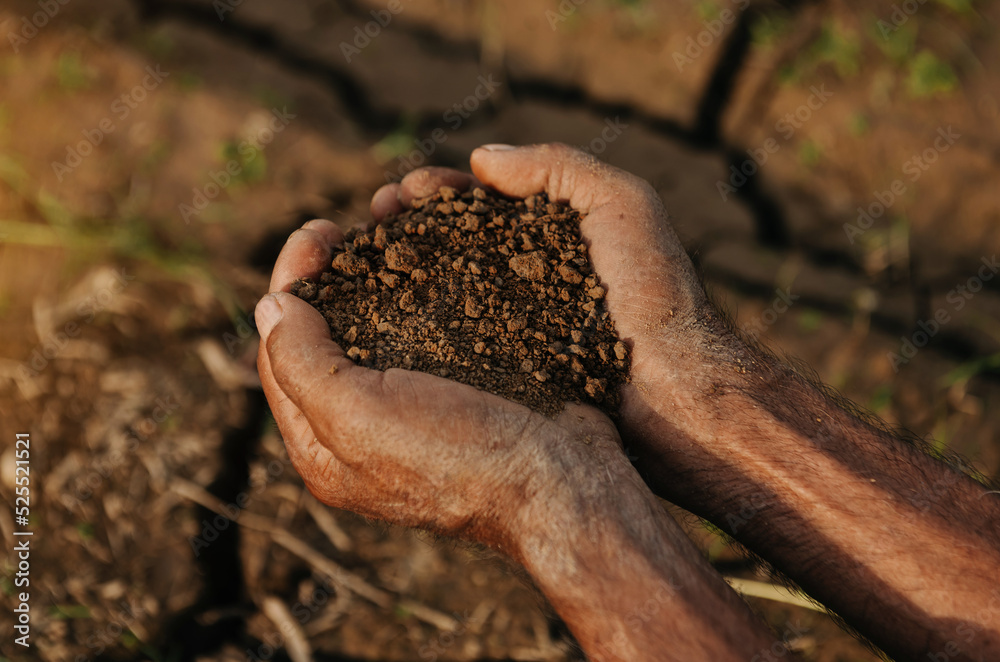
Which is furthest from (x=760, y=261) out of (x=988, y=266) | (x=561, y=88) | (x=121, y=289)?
(x=121, y=289)

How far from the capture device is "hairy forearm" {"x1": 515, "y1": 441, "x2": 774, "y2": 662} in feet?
4.49

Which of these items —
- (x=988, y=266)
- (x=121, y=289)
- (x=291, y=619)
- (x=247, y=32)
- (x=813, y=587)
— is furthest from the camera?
(x=247, y=32)

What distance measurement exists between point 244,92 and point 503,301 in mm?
2716

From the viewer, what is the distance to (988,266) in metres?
3.54

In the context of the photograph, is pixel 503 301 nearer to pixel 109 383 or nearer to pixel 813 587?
pixel 813 587

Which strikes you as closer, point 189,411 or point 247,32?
point 189,411

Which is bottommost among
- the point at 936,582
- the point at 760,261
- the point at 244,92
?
the point at 244,92

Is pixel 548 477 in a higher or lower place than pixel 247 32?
higher

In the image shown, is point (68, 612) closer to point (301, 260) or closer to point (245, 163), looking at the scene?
point (301, 260)

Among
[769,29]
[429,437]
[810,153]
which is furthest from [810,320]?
[429,437]

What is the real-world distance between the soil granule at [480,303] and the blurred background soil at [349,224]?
71cm

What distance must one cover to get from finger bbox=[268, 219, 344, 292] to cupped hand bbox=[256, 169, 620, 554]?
13cm

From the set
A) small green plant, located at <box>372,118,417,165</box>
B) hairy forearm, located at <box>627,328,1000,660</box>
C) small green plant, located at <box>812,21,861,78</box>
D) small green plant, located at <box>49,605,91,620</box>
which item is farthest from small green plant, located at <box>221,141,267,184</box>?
small green plant, located at <box>812,21,861,78</box>

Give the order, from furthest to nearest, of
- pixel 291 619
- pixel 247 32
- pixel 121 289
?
1. pixel 247 32
2. pixel 121 289
3. pixel 291 619
